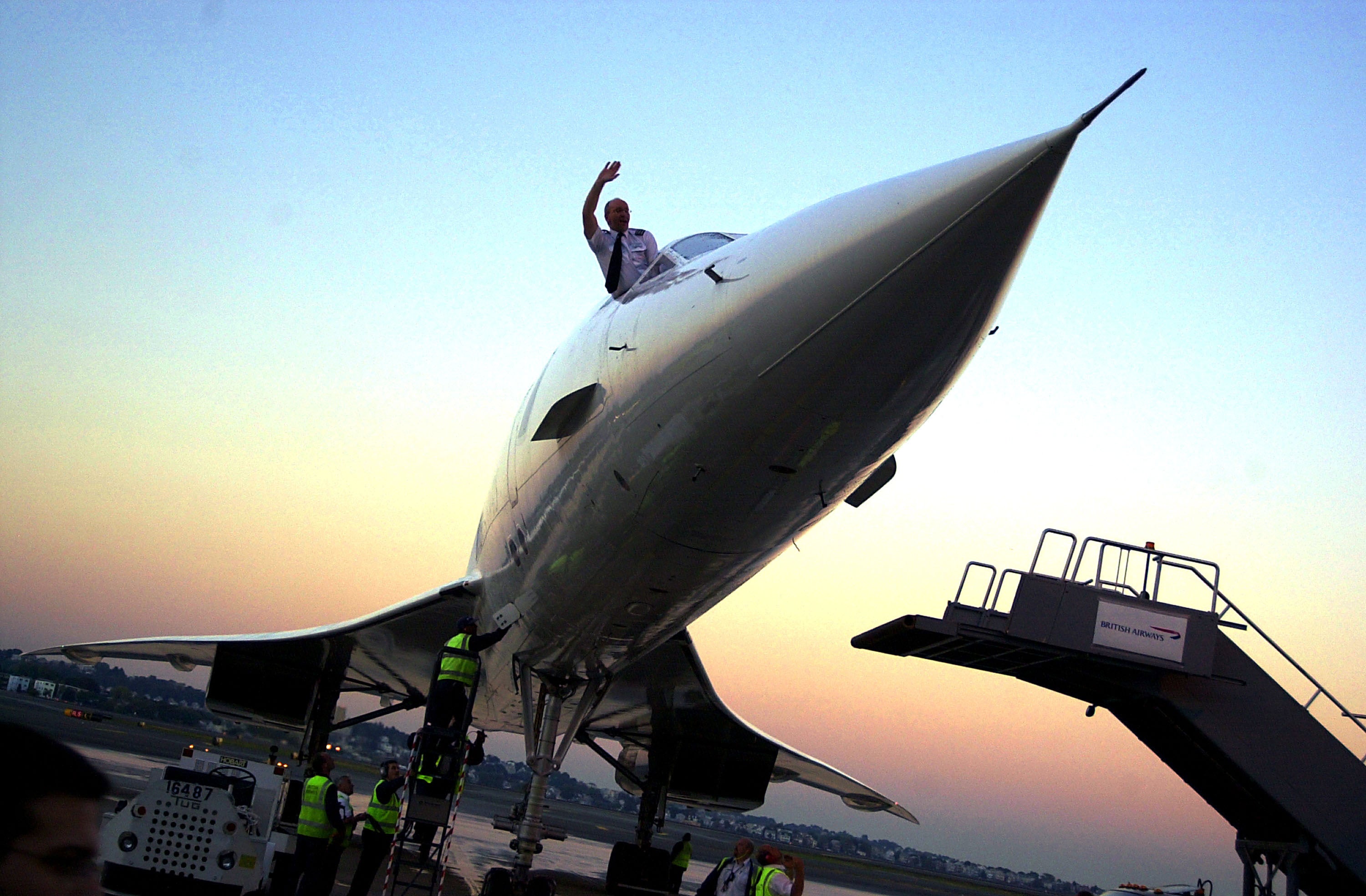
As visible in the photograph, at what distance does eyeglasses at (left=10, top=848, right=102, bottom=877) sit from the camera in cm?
109

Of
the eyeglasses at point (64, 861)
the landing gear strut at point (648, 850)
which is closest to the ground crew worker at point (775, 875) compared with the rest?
the landing gear strut at point (648, 850)

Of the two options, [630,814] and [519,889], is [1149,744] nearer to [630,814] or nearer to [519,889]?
[519,889]

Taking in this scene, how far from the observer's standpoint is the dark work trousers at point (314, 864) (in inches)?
256

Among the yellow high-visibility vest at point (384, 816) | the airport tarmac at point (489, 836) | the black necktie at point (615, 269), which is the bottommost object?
the airport tarmac at point (489, 836)

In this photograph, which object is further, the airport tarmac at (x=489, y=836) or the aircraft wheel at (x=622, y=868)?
the airport tarmac at (x=489, y=836)

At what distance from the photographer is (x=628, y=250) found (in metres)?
5.59

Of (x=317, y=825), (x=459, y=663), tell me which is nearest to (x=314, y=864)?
(x=317, y=825)

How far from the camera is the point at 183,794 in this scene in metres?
6.15

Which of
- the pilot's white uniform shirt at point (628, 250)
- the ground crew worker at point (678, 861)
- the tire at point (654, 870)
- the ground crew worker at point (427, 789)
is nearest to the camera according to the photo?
the pilot's white uniform shirt at point (628, 250)

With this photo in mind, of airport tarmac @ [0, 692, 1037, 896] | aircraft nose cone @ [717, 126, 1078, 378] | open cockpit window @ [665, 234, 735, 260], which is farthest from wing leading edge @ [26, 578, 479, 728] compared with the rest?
aircraft nose cone @ [717, 126, 1078, 378]

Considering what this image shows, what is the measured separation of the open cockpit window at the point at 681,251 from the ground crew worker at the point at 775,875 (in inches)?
153

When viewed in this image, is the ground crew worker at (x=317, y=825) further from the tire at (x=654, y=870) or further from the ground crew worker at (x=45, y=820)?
the ground crew worker at (x=45, y=820)

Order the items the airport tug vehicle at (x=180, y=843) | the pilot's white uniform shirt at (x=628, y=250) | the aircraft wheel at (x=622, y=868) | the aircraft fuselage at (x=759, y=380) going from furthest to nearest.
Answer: the aircraft wheel at (x=622, y=868), the airport tug vehicle at (x=180, y=843), the pilot's white uniform shirt at (x=628, y=250), the aircraft fuselage at (x=759, y=380)

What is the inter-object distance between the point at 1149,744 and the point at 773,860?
4.69m
